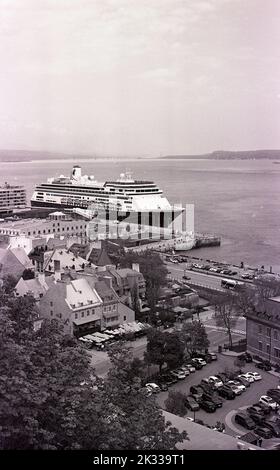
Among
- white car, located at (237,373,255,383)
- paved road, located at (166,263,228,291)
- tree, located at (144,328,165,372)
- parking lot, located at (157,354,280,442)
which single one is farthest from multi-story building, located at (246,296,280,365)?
paved road, located at (166,263,228,291)

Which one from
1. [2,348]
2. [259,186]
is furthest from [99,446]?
[259,186]

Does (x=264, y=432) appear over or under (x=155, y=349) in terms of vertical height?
under

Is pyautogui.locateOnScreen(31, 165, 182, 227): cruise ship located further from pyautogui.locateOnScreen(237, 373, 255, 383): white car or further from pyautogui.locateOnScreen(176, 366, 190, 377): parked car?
pyautogui.locateOnScreen(237, 373, 255, 383): white car

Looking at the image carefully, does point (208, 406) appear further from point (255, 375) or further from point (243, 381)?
point (255, 375)

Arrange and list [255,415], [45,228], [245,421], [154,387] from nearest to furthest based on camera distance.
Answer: [245,421]
[255,415]
[154,387]
[45,228]

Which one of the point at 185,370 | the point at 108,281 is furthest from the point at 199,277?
the point at 185,370

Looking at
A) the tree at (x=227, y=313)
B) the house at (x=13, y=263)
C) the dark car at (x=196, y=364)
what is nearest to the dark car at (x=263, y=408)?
the dark car at (x=196, y=364)
